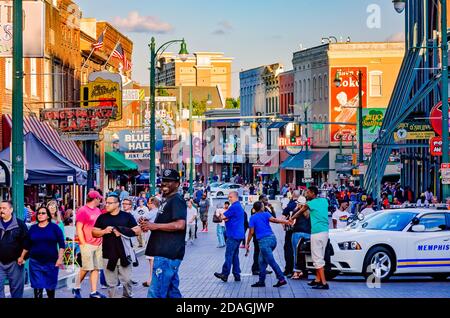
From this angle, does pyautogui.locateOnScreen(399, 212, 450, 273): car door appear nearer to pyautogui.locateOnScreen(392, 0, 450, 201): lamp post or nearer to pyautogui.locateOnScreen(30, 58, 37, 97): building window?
pyautogui.locateOnScreen(392, 0, 450, 201): lamp post

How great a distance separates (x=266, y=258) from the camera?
21.9 m

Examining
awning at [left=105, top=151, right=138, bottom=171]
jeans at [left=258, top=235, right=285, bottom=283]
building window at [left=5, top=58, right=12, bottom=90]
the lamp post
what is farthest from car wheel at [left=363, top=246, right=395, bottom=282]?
awning at [left=105, top=151, right=138, bottom=171]

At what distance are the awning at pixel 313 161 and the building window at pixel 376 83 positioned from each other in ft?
21.4

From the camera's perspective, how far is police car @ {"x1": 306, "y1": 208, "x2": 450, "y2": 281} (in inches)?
903

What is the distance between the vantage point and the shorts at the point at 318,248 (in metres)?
20.9

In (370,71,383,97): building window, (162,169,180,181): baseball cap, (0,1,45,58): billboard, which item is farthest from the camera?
(370,71,383,97): building window

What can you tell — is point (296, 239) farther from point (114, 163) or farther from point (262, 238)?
point (114, 163)

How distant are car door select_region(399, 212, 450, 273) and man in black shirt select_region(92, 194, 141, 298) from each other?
6.91m

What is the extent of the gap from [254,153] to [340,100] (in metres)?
32.9

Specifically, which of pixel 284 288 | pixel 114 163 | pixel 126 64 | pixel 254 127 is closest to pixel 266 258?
pixel 284 288

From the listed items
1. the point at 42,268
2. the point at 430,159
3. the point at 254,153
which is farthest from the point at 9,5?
the point at 254,153

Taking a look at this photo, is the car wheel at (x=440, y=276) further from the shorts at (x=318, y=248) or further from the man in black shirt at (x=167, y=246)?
the man in black shirt at (x=167, y=246)

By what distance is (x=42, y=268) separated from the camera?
18109mm
